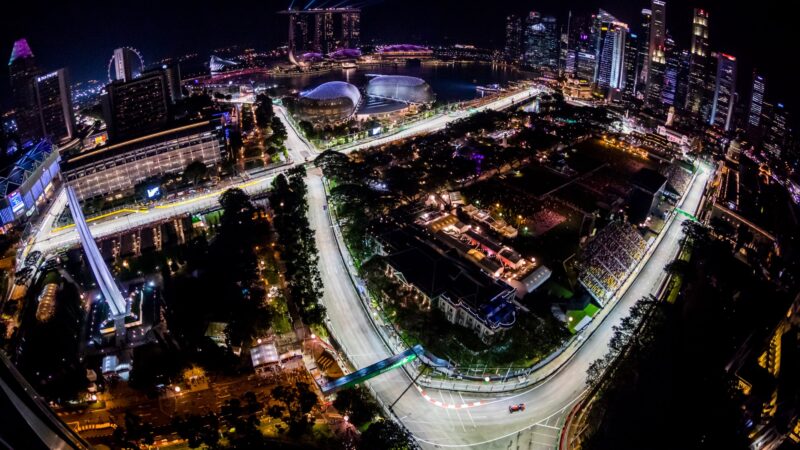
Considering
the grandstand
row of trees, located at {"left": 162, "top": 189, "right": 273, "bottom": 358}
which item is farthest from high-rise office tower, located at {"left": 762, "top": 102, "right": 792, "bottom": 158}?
row of trees, located at {"left": 162, "top": 189, "right": 273, "bottom": 358}

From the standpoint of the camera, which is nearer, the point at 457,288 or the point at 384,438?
the point at 384,438

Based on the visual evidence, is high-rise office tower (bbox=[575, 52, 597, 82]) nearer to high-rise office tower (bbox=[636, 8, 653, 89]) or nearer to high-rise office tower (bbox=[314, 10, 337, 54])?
high-rise office tower (bbox=[636, 8, 653, 89])

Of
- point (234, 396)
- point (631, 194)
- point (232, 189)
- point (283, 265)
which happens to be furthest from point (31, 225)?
point (631, 194)

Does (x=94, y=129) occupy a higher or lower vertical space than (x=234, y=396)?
higher

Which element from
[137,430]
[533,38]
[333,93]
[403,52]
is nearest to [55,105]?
[333,93]

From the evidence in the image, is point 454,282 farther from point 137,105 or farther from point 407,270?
point 137,105

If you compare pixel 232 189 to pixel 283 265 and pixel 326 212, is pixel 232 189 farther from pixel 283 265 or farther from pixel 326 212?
pixel 283 265

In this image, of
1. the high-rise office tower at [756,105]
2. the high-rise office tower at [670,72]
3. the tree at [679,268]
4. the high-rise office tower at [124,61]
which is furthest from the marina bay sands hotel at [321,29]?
the tree at [679,268]
